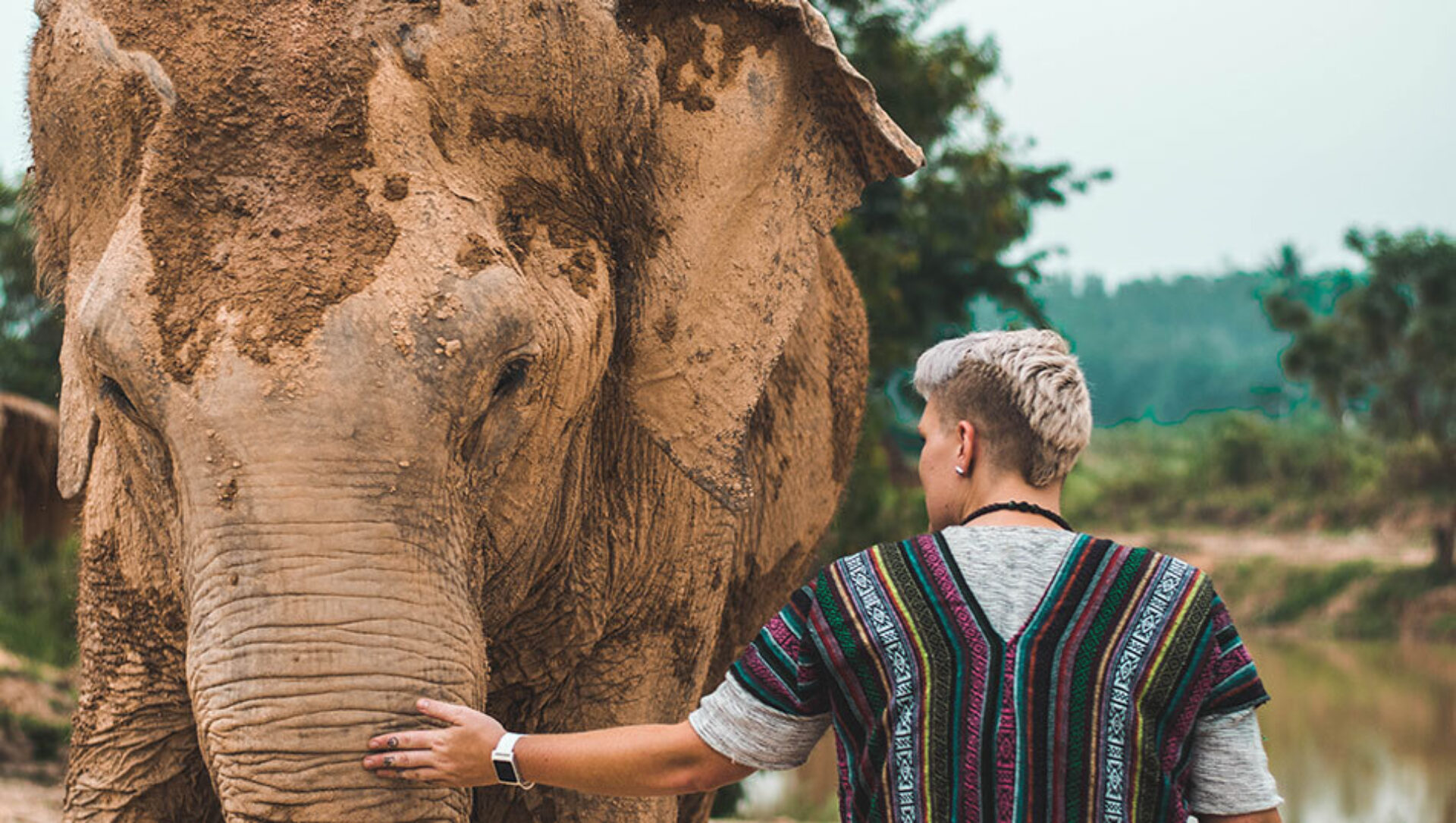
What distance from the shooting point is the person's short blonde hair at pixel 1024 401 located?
2125 mm

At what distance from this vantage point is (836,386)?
497 cm

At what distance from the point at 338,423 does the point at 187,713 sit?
1.13 meters

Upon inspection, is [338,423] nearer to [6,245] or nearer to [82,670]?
[82,670]

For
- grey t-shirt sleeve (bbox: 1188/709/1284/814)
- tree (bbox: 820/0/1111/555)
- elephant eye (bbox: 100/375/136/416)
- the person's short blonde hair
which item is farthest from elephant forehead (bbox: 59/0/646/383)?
tree (bbox: 820/0/1111/555)

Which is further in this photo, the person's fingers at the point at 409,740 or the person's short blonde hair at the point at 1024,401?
the person's fingers at the point at 409,740

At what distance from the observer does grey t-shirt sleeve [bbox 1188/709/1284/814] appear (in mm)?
2068

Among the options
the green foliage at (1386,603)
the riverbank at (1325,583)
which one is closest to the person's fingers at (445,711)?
the riverbank at (1325,583)

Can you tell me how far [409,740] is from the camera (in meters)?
2.31

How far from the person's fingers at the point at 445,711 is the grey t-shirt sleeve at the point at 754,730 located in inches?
15.0

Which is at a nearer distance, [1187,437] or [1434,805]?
[1434,805]

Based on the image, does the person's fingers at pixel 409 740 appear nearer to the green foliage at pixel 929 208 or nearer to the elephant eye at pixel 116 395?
the elephant eye at pixel 116 395

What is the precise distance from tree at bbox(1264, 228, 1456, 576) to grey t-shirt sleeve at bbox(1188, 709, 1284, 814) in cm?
2207

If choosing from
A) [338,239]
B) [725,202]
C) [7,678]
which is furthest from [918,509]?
[338,239]

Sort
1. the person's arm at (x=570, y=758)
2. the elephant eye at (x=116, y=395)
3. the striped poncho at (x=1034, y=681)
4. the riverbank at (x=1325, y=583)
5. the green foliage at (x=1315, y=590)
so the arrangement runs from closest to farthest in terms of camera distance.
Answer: the striped poncho at (x=1034, y=681), the person's arm at (x=570, y=758), the elephant eye at (x=116, y=395), the riverbank at (x=1325, y=583), the green foliage at (x=1315, y=590)
